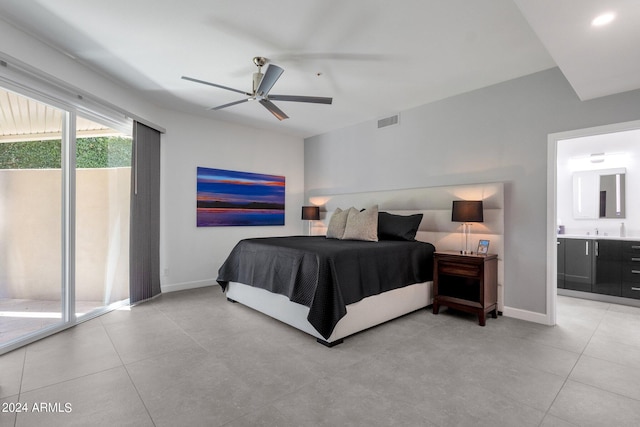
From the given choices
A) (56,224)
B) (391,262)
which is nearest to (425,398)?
(391,262)

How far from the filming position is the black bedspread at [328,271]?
263 cm

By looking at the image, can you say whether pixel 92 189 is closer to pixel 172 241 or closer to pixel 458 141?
pixel 172 241

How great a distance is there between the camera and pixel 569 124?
3145 mm

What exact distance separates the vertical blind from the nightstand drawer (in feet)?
12.5

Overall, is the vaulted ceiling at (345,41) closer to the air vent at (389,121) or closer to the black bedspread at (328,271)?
the air vent at (389,121)

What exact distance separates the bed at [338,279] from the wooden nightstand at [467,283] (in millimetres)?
185

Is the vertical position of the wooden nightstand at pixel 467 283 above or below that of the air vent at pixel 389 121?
below

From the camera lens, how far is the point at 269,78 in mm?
2703

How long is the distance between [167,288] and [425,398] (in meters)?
4.00

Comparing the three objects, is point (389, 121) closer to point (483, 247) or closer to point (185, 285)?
point (483, 247)

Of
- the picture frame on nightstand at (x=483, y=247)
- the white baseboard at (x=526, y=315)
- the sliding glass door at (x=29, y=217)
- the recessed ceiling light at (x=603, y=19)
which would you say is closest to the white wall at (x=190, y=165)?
the sliding glass door at (x=29, y=217)

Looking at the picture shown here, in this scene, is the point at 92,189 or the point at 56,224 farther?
the point at 92,189

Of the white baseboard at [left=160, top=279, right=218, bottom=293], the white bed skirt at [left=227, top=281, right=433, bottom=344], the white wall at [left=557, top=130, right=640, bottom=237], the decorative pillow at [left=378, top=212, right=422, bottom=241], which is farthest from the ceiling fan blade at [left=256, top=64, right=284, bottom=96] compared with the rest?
the white wall at [left=557, top=130, right=640, bottom=237]

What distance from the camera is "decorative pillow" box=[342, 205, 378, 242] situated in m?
3.89
